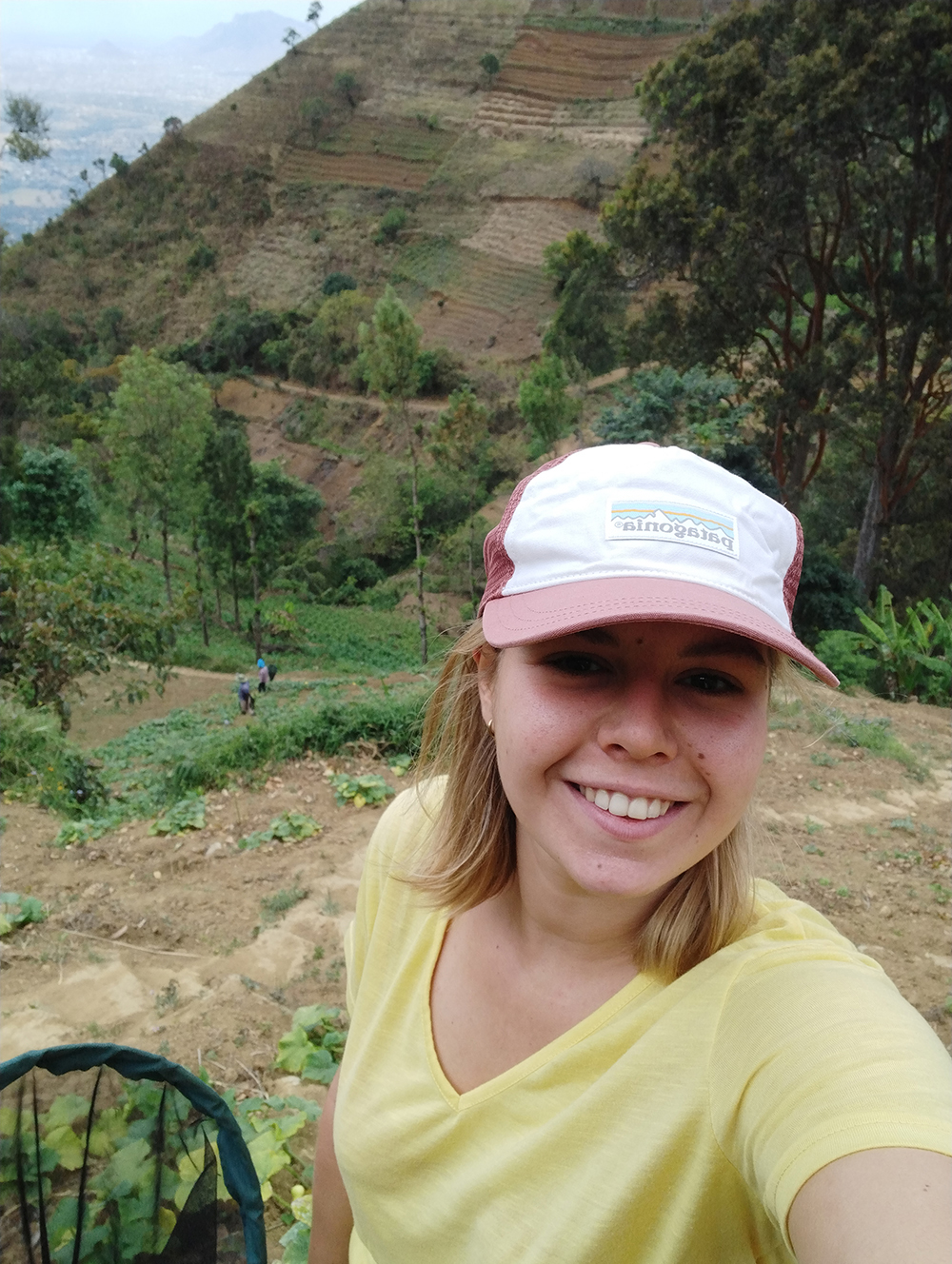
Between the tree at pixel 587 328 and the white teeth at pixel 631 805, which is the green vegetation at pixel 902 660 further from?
the tree at pixel 587 328

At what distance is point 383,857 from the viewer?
1.52 meters

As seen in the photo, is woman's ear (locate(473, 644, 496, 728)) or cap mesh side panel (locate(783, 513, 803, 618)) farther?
woman's ear (locate(473, 644, 496, 728))

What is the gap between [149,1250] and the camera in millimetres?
1291

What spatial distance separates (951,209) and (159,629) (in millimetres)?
12787

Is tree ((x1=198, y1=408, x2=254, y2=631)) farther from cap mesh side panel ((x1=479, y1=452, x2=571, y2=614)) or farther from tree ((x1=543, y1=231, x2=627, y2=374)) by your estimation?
cap mesh side panel ((x1=479, y1=452, x2=571, y2=614))

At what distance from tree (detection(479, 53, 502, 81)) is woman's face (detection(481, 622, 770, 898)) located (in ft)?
207

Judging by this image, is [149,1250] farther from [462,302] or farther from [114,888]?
[462,302]

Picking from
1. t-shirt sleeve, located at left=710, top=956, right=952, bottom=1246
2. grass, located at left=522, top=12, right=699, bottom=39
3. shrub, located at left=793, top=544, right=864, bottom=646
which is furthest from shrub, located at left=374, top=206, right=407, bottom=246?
t-shirt sleeve, located at left=710, top=956, right=952, bottom=1246

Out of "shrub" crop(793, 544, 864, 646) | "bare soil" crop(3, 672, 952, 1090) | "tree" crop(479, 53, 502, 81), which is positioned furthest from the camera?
→ "tree" crop(479, 53, 502, 81)

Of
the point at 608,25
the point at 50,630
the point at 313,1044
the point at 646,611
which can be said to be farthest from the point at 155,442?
the point at 608,25

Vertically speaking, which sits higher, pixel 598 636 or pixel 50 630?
pixel 598 636

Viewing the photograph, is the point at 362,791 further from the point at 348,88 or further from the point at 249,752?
the point at 348,88

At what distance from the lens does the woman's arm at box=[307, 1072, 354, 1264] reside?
147 cm

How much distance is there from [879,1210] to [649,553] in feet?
2.13
